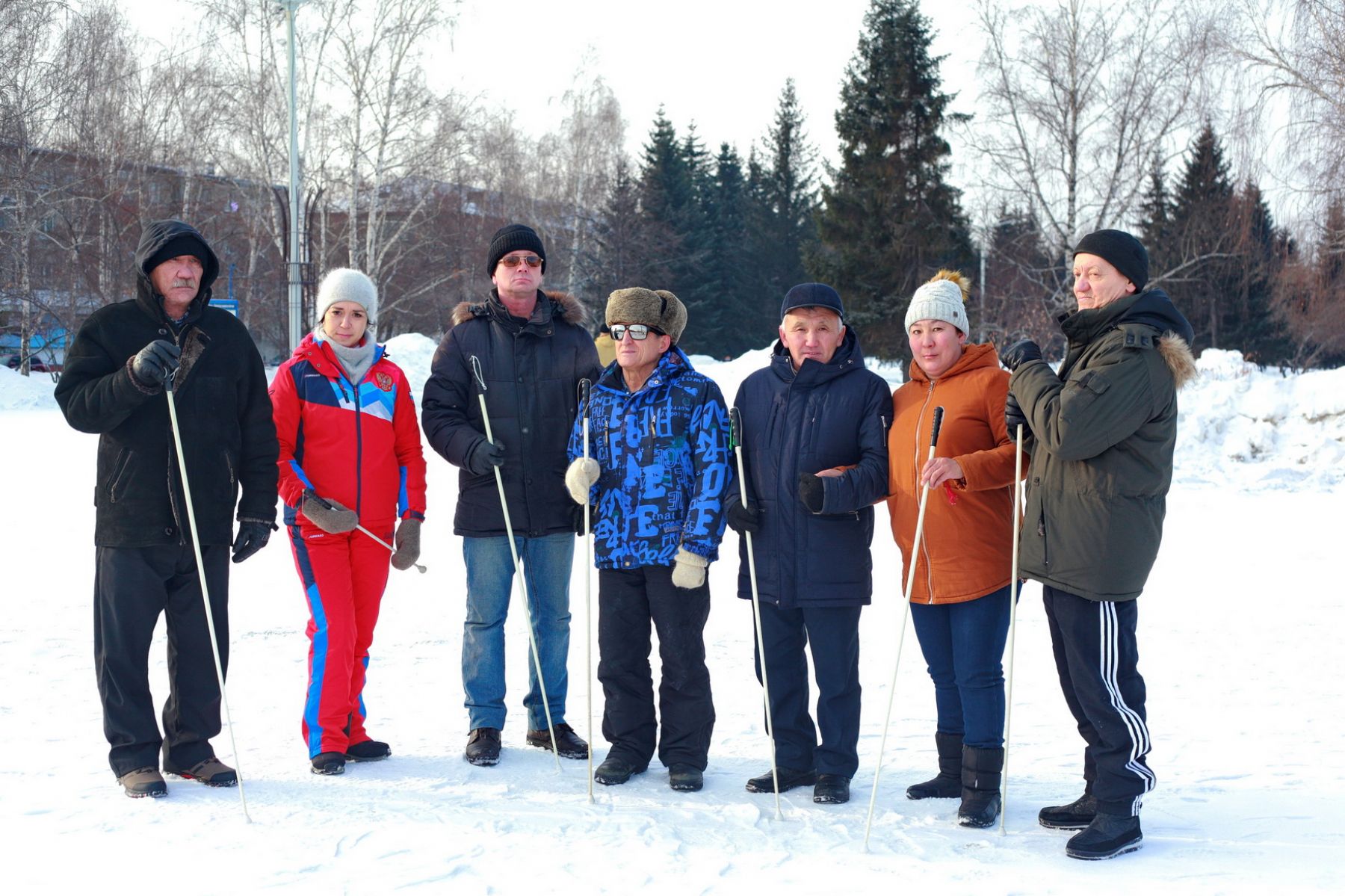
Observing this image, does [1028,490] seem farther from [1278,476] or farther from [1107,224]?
[1107,224]

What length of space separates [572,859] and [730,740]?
1335mm

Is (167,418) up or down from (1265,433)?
up

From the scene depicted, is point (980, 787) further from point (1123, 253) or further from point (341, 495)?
point (341, 495)

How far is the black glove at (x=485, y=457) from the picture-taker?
4.11 m

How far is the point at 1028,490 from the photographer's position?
11.8 ft

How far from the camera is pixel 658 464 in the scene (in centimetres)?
404

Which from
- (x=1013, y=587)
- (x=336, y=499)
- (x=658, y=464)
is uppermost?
(x=658, y=464)

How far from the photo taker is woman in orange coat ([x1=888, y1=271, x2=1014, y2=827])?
3.68 m

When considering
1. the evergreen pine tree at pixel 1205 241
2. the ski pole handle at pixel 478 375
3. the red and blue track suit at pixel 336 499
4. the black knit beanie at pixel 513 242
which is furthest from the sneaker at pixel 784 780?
the evergreen pine tree at pixel 1205 241

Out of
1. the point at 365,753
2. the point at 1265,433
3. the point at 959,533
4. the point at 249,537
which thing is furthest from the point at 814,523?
the point at 1265,433

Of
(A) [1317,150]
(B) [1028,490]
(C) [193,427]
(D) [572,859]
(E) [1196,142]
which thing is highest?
(E) [1196,142]

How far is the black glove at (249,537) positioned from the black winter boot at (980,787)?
2.55 meters

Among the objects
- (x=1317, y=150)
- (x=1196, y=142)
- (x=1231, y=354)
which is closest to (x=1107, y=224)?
(x=1196, y=142)

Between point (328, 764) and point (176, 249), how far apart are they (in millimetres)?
1889
